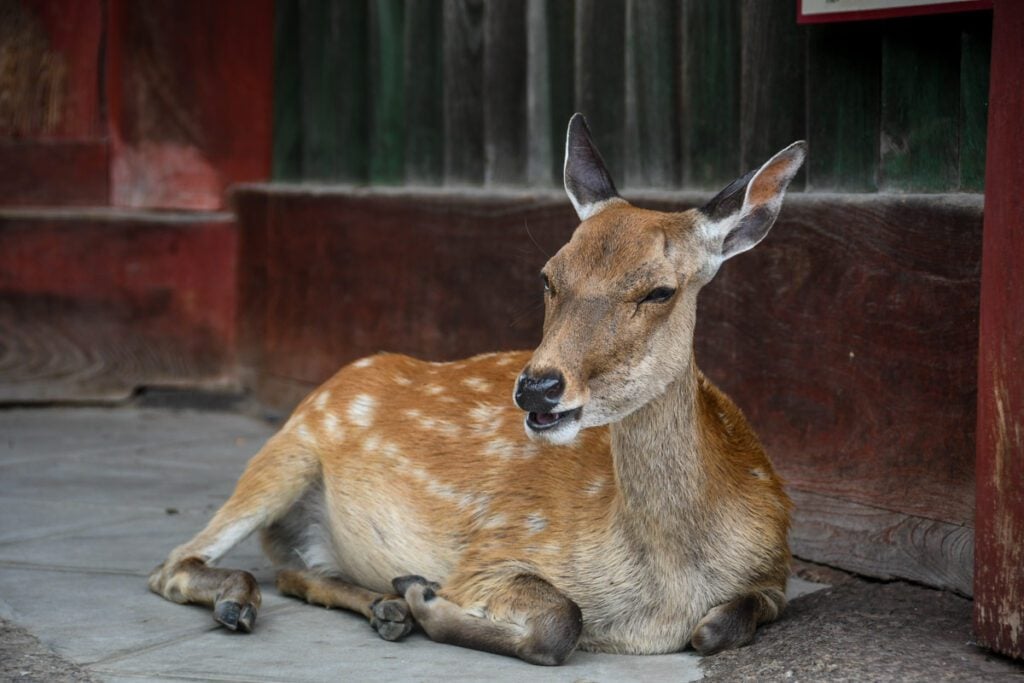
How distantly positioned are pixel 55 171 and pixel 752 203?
507 cm

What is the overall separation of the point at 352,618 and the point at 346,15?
3.86m

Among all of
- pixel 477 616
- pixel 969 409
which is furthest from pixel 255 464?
pixel 969 409

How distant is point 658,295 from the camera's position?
3.95m

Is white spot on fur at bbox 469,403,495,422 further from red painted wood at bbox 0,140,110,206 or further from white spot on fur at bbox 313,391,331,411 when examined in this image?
red painted wood at bbox 0,140,110,206

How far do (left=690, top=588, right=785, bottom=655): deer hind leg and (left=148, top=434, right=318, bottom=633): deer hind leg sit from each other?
127cm

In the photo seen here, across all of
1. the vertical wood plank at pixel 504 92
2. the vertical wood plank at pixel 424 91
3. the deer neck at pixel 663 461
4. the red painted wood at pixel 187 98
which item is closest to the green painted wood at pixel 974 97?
the deer neck at pixel 663 461

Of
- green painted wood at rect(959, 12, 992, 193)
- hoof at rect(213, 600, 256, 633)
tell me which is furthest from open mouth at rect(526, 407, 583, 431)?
green painted wood at rect(959, 12, 992, 193)

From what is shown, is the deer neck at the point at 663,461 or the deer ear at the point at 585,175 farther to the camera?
the deer ear at the point at 585,175

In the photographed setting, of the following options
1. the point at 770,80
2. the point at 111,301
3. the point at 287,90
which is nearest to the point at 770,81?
the point at 770,80

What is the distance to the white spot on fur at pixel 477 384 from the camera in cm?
494

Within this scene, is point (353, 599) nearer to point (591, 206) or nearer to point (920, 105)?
point (591, 206)

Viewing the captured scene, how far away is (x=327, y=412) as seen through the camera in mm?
5145

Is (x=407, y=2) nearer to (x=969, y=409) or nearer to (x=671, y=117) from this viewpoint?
(x=671, y=117)

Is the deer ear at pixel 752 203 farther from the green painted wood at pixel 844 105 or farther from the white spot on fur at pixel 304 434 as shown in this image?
the white spot on fur at pixel 304 434
